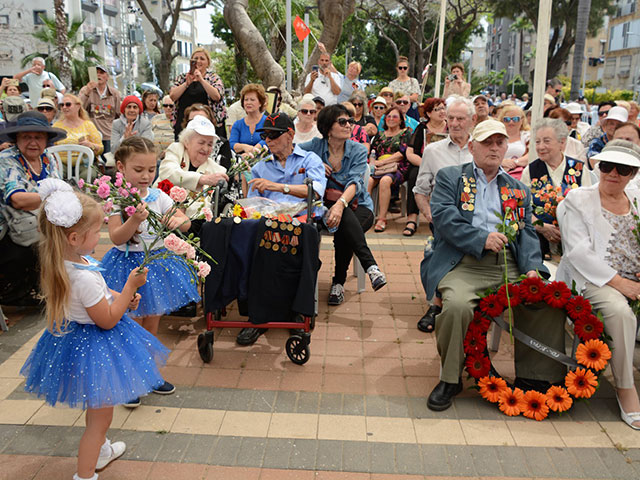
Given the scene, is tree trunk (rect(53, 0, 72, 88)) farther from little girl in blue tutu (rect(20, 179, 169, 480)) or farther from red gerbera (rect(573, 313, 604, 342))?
red gerbera (rect(573, 313, 604, 342))

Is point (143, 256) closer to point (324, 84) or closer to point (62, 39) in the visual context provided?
point (324, 84)

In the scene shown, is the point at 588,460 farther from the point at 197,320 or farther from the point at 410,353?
the point at 197,320

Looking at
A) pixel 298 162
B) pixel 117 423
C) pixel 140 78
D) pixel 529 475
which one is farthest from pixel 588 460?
pixel 140 78

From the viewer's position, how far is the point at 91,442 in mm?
2674

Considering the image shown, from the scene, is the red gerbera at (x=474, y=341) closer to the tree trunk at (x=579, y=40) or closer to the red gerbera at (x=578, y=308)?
the red gerbera at (x=578, y=308)

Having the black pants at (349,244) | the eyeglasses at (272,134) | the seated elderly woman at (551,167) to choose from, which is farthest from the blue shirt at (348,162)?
the seated elderly woman at (551,167)

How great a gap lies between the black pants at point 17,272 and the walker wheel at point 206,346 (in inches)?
68.8

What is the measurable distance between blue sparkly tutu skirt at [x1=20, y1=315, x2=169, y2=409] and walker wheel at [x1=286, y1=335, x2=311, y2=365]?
1.40 meters

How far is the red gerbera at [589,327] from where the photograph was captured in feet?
11.1

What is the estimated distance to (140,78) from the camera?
225 ft

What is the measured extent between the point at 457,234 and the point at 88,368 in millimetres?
2472

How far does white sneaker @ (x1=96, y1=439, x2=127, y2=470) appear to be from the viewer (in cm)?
290

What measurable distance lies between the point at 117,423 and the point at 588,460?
268 cm

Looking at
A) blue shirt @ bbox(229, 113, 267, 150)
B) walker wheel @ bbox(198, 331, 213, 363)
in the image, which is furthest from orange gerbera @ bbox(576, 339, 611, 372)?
blue shirt @ bbox(229, 113, 267, 150)
